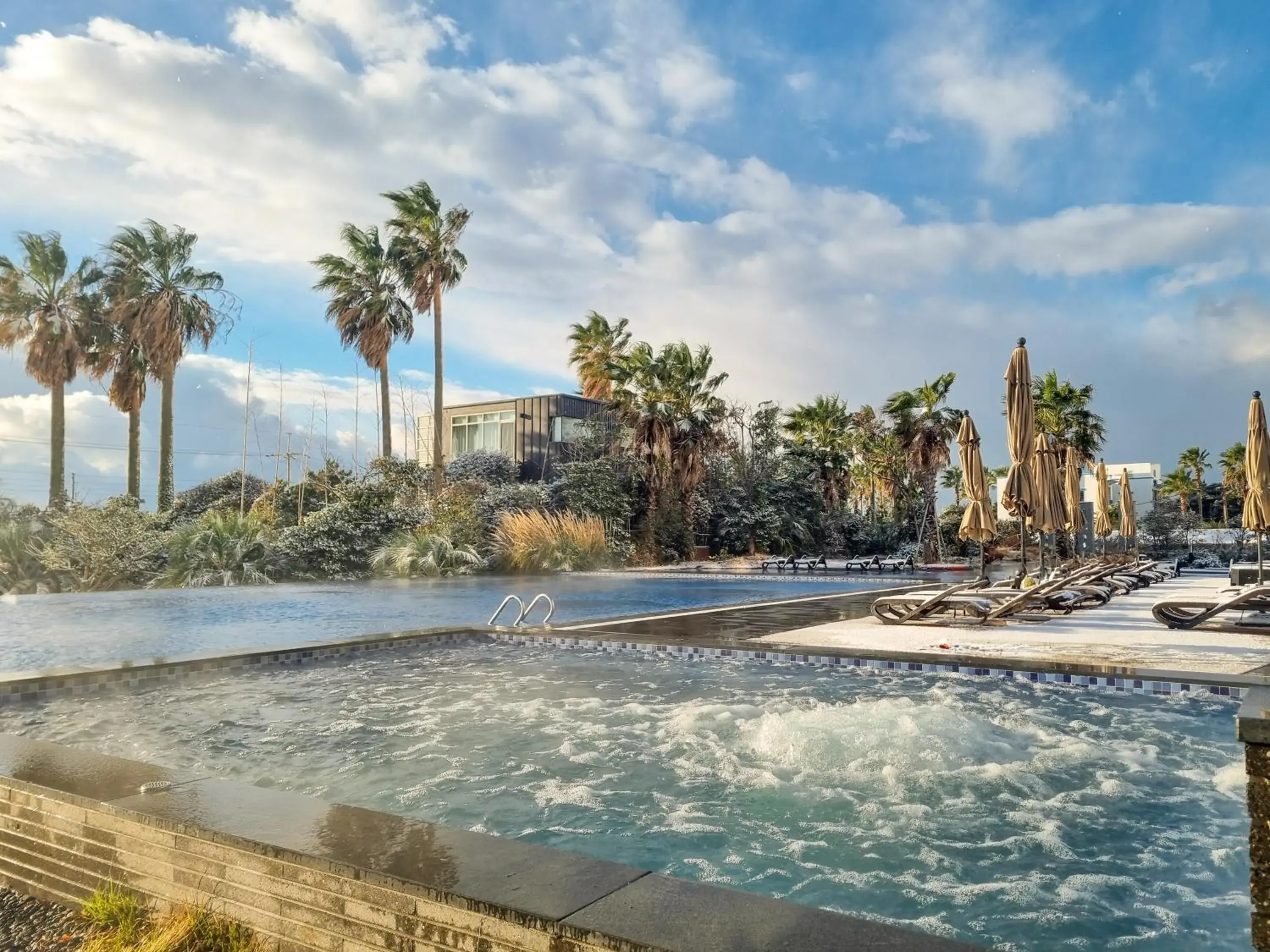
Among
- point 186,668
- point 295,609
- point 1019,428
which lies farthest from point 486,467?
point 186,668

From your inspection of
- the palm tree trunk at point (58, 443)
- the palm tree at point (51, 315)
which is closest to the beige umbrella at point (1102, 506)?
the palm tree trunk at point (58, 443)

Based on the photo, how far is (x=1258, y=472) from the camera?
1148 centimetres

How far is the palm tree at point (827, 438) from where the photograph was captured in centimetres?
2992

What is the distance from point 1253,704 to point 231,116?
44.3ft

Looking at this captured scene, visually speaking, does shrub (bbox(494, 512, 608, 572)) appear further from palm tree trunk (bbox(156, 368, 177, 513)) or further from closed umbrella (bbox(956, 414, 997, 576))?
closed umbrella (bbox(956, 414, 997, 576))

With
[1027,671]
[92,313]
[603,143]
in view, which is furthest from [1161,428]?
[92,313]

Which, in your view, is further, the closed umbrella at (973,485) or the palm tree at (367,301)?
the palm tree at (367,301)

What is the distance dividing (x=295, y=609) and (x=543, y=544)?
8.10m

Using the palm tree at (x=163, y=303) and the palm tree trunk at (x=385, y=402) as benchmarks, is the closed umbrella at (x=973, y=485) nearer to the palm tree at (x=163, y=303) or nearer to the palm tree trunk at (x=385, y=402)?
the palm tree trunk at (x=385, y=402)

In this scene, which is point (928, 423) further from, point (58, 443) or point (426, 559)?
point (58, 443)

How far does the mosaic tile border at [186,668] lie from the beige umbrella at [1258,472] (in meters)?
10.1

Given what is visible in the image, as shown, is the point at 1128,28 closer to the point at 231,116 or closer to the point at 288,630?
the point at 231,116

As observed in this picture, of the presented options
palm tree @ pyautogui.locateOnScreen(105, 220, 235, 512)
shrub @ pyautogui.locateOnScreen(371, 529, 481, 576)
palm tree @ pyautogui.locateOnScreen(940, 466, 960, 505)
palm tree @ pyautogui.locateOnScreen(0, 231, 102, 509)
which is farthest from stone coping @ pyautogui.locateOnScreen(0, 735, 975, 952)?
palm tree @ pyautogui.locateOnScreen(940, 466, 960, 505)

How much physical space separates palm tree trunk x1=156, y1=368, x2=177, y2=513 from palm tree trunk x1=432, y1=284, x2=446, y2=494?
654 cm
